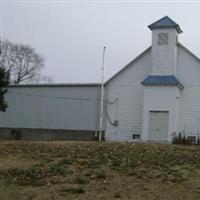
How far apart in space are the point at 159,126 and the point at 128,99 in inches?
148

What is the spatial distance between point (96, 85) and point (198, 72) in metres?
7.53

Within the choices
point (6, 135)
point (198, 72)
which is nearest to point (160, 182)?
point (198, 72)

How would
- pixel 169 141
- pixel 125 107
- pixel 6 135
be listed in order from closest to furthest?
pixel 169 141
pixel 125 107
pixel 6 135

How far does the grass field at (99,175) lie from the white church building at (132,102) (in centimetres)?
1570

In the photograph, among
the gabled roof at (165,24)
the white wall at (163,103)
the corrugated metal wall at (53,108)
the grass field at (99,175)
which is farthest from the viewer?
the corrugated metal wall at (53,108)

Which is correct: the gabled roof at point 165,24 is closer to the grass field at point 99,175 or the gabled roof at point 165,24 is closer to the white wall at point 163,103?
the white wall at point 163,103

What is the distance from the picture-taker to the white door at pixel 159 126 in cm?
3600

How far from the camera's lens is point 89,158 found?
1855cm

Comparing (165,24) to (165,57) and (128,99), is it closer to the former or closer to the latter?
(165,57)

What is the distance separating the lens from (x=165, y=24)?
37438 millimetres

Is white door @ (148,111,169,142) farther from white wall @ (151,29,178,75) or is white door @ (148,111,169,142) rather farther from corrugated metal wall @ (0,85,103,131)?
corrugated metal wall @ (0,85,103,131)

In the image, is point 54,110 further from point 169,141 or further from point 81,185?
point 81,185

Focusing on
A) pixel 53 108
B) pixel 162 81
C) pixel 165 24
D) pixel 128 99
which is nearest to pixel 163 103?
pixel 162 81

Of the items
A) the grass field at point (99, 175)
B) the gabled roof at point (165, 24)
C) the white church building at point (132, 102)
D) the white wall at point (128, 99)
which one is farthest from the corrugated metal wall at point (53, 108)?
the grass field at point (99, 175)
